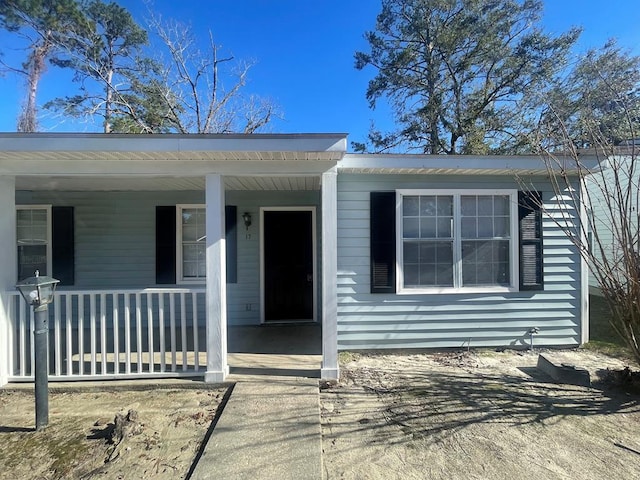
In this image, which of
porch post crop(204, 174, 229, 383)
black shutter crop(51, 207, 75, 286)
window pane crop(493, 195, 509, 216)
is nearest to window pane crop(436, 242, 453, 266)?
window pane crop(493, 195, 509, 216)

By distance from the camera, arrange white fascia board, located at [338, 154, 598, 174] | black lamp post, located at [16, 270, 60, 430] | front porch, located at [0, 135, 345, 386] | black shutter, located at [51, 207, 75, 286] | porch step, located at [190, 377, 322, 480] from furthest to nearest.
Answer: black shutter, located at [51, 207, 75, 286], white fascia board, located at [338, 154, 598, 174], front porch, located at [0, 135, 345, 386], black lamp post, located at [16, 270, 60, 430], porch step, located at [190, 377, 322, 480]

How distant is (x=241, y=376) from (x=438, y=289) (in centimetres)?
278

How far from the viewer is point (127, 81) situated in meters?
13.8

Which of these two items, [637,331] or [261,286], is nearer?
[637,331]

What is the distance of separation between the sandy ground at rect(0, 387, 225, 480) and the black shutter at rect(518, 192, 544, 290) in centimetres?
417

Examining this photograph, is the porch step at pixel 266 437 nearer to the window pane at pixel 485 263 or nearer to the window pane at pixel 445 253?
the window pane at pixel 445 253

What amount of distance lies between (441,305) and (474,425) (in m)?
1.97

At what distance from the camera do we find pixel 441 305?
4750 mm

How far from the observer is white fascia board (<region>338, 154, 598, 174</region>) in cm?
433

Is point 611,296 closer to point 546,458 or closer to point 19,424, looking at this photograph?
point 546,458

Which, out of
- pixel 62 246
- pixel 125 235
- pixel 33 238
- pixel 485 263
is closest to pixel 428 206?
pixel 485 263

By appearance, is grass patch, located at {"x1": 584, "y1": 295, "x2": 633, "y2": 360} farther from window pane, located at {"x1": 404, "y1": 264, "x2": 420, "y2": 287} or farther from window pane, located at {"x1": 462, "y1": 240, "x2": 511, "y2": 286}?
window pane, located at {"x1": 404, "y1": 264, "x2": 420, "y2": 287}

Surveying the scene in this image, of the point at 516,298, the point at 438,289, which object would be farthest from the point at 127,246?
the point at 516,298

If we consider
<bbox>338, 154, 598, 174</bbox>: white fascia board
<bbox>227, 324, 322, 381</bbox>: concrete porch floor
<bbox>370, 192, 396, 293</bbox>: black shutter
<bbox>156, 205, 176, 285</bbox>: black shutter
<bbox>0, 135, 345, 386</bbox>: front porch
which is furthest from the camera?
<bbox>156, 205, 176, 285</bbox>: black shutter
